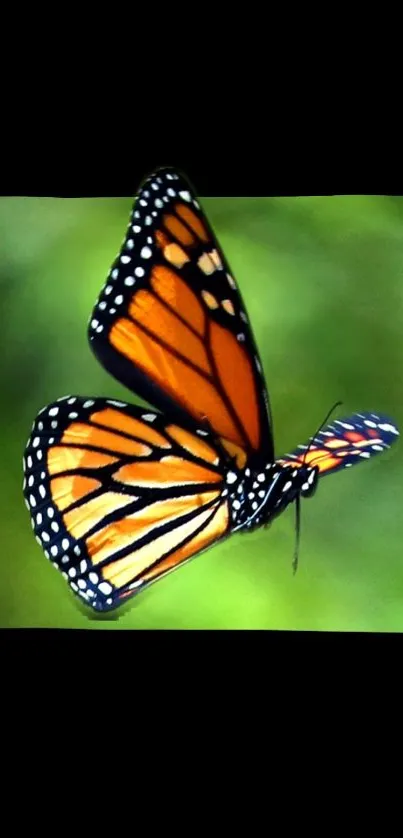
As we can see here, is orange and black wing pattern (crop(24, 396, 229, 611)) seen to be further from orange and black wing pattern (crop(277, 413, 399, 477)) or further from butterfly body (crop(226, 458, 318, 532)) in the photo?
orange and black wing pattern (crop(277, 413, 399, 477))

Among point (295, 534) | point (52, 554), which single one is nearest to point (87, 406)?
point (52, 554)

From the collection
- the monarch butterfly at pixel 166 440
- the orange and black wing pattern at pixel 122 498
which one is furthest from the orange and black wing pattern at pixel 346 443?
the orange and black wing pattern at pixel 122 498

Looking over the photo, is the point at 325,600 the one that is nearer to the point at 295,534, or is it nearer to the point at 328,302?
the point at 295,534

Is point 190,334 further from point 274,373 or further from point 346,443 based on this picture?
point 346,443

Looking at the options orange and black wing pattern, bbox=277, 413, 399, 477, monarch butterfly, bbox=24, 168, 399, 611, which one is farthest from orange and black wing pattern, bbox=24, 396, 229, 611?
orange and black wing pattern, bbox=277, 413, 399, 477

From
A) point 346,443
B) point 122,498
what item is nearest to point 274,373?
point 346,443

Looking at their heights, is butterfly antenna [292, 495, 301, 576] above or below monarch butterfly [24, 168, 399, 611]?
below
